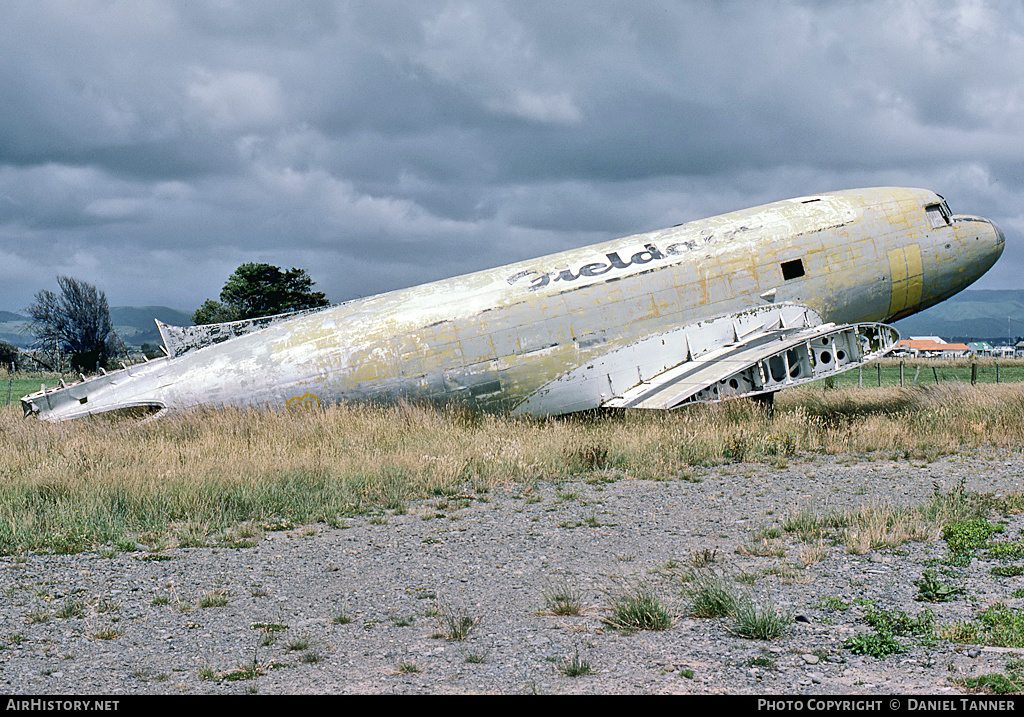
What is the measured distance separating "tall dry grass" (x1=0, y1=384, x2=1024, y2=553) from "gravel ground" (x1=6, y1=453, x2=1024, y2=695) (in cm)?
96

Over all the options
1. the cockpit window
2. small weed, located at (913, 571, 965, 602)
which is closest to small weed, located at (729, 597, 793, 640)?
small weed, located at (913, 571, 965, 602)

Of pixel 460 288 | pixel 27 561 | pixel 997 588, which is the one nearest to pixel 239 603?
pixel 27 561

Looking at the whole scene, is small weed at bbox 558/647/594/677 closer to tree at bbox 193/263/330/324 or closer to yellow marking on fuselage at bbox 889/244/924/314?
yellow marking on fuselage at bbox 889/244/924/314

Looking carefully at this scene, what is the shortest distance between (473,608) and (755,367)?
10.2 meters

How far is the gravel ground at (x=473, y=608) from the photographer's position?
510cm

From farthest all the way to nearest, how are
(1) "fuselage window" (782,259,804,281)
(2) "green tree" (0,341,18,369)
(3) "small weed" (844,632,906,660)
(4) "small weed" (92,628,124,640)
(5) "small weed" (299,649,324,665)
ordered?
(2) "green tree" (0,341,18,369) → (1) "fuselage window" (782,259,804,281) → (4) "small weed" (92,628,124,640) → (5) "small weed" (299,649,324,665) → (3) "small weed" (844,632,906,660)

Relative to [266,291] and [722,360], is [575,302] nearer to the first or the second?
[722,360]

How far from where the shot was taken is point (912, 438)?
49.6ft

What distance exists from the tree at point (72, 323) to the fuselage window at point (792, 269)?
212 feet

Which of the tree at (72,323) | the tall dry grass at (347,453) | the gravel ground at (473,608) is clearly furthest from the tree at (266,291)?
the gravel ground at (473,608)

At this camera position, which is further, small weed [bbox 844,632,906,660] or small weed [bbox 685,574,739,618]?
small weed [bbox 685,574,739,618]

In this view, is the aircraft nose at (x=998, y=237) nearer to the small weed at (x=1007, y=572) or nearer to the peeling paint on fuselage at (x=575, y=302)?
the peeling paint on fuselage at (x=575, y=302)

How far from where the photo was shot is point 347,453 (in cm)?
1367

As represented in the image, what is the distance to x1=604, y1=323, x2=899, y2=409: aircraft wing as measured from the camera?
1510 centimetres
